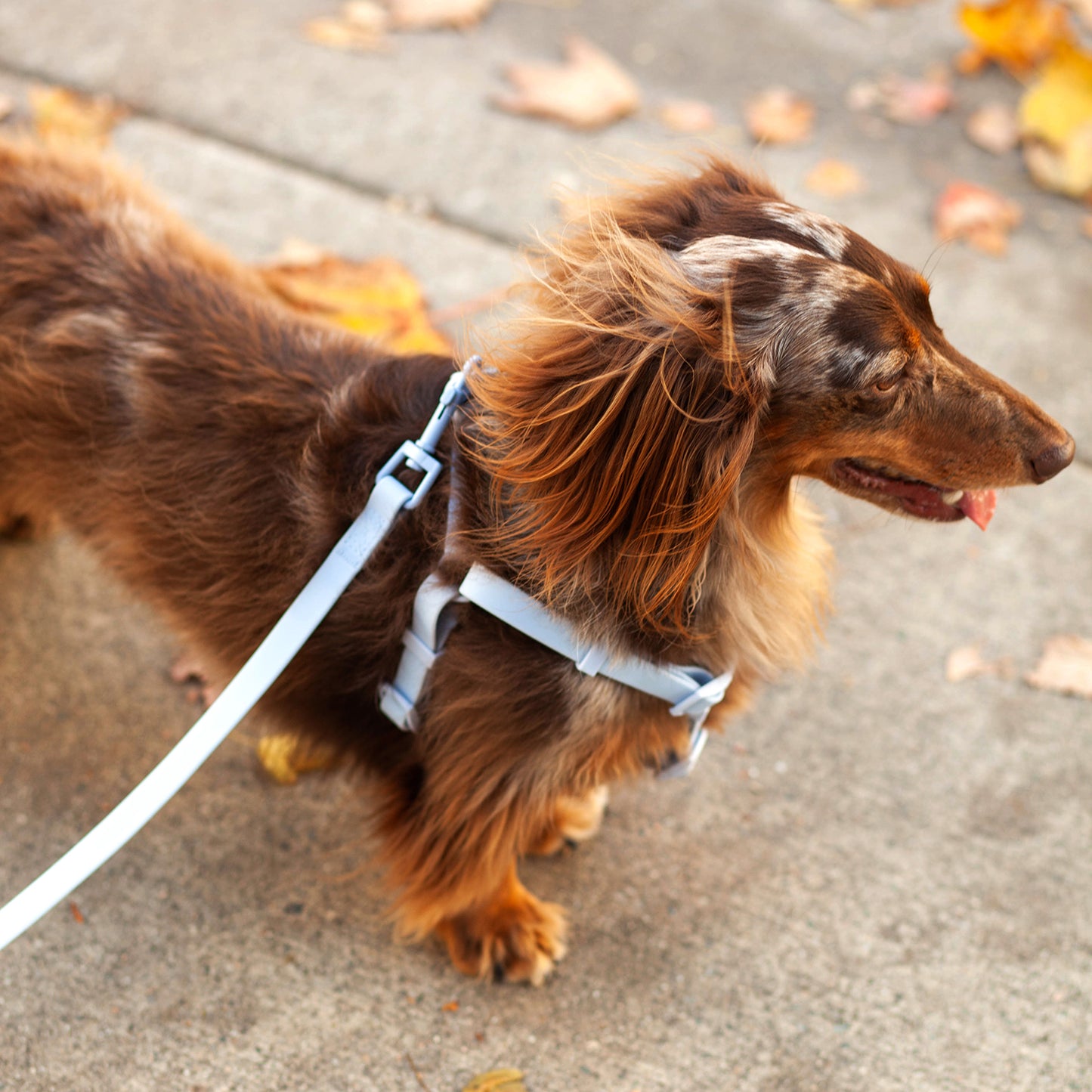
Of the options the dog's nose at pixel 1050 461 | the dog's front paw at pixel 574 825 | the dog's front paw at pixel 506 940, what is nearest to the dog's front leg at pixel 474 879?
the dog's front paw at pixel 506 940

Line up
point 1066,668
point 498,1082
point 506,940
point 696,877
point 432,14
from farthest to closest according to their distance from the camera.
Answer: point 432,14 → point 1066,668 → point 696,877 → point 506,940 → point 498,1082

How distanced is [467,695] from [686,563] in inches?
19.4

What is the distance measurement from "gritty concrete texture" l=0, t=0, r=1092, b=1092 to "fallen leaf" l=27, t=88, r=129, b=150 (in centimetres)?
70

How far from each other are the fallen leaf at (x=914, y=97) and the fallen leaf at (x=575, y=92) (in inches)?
41.3

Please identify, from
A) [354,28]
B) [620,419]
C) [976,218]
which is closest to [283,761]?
[620,419]

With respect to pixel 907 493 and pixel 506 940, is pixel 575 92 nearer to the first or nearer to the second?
pixel 907 493

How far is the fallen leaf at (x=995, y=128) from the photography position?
13.3 ft

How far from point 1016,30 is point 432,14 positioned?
2454 mm

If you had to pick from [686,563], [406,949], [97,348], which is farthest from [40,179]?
[406,949]

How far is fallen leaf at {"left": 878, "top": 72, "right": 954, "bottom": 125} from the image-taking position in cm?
416

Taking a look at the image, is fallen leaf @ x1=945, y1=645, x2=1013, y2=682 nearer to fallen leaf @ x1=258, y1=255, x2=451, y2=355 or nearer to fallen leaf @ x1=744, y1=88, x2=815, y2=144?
fallen leaf @ x1=258, y1=255, x2=451, y2=355

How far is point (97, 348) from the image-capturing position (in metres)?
1.98

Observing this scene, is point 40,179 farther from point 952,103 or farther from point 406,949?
point 952,103

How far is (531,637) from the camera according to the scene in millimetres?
1770
